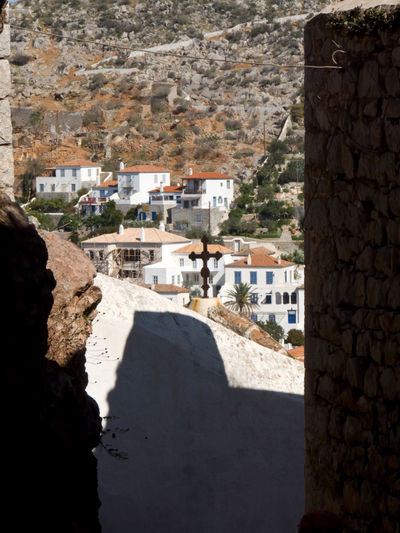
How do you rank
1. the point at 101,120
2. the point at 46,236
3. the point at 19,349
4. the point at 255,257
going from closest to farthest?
the point at 19,349
the point at 46,236
the point at 255,257
the point at 101,120

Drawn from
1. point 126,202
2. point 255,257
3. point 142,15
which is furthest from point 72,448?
point 142,15

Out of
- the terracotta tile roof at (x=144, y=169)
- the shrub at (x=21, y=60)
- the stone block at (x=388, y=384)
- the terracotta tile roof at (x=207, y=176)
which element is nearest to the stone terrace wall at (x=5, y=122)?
the stone block at (x=388, y=384)

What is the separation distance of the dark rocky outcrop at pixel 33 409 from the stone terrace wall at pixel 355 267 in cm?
107

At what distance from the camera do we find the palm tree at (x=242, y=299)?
133ft

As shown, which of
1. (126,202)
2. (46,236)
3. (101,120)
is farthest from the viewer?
(101,120)

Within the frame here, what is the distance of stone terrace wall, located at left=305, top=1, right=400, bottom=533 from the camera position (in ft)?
12.1

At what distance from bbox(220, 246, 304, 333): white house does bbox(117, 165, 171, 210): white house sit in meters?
19.2

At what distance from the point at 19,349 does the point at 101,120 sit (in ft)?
240

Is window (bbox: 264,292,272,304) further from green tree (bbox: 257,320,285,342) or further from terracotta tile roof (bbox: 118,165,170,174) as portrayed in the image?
terracotta tile roof (bbox: 118,165,170,174)

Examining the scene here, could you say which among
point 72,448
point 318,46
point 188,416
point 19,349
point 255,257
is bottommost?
point 255,257

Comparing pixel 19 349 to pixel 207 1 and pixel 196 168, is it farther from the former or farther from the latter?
pixel 207 1

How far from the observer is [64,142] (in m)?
75.9

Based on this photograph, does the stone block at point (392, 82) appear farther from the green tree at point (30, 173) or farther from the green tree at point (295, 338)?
the green tree at point (30, 173)

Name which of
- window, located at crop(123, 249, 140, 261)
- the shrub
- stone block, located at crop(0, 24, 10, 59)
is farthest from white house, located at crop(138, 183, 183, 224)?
stone block, located at crop(0, 24, 10, 59)
